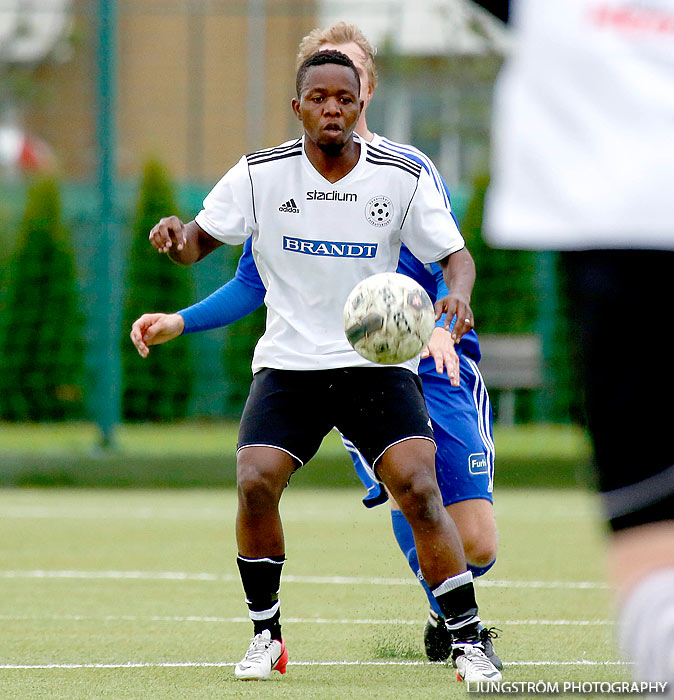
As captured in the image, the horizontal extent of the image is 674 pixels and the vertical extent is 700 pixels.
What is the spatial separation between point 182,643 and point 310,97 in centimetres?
219

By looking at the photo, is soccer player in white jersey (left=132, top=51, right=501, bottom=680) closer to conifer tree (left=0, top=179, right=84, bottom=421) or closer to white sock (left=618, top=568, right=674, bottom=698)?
white sock (left=618, top=568, right=674, bottom=698)

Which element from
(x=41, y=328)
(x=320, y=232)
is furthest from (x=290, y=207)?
(x=41, y=328)

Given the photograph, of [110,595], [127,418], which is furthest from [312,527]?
[127,418]

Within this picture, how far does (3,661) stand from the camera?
Result: 486 centimetres

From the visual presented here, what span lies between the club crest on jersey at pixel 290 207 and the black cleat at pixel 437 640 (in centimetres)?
156

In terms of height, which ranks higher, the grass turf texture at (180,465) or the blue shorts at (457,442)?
the blue shorts at (457,442)

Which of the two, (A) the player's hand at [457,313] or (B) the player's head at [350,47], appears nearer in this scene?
(A) the player's hand at [457,313]

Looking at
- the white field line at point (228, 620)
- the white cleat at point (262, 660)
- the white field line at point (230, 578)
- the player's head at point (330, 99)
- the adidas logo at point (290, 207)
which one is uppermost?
the player's head at point (330, 99)

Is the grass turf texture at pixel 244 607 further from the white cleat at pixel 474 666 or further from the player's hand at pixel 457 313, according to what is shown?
the player's hand at pixel 457 313

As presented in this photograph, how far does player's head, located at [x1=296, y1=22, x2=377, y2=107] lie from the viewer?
17.0 feet

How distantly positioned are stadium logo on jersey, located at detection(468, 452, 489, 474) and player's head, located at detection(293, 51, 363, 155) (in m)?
1.33

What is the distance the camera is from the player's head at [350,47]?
5.19 metres

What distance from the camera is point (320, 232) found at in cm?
471

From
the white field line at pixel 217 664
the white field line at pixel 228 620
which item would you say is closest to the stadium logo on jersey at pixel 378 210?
the white field line at pixel 217 664
